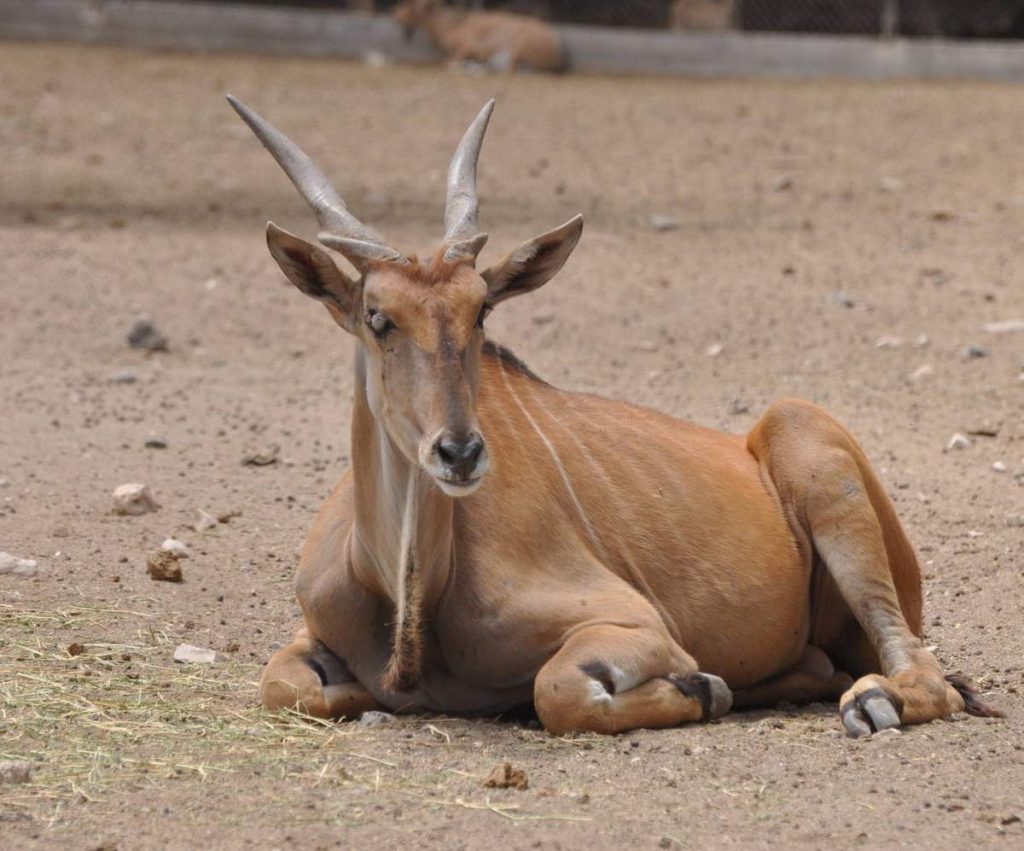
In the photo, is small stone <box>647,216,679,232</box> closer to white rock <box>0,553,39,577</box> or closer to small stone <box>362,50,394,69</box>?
small stone <box>362,50,394,69</box>

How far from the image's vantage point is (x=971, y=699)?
15.6 feet

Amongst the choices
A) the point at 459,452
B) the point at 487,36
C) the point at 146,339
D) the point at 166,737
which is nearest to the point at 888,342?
the point at 146,339

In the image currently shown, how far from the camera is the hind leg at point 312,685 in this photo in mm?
4480

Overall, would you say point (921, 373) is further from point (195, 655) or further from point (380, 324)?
point (380, 324)

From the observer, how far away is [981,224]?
1055 centimetres

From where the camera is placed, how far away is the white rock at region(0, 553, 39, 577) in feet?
18.4

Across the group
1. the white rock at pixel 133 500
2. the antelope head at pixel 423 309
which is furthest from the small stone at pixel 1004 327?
the antelope head at pixel 423 309

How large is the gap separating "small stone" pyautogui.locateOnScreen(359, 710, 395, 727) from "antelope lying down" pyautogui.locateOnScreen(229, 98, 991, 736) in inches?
2.8

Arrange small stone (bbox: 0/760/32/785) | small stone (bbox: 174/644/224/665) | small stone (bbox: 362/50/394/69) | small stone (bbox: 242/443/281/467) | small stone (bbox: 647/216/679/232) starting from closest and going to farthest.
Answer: small stone (bbox: 0/760/32/785) < small stone (bbox: 174/644/224/665) < small stone (bbox: 242/443/281/467) < small stone (bbox: 647/216/679/232) < small stone (bbox: 362/50/394/69)

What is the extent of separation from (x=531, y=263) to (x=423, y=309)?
1.42 feet

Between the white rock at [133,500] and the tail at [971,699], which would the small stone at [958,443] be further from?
the white rock at [133,500]

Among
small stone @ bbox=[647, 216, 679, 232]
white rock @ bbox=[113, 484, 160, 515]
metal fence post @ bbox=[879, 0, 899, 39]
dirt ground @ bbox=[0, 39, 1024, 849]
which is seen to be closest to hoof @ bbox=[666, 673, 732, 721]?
dirt ground @ bbox=[0, 39, 1024, 849]

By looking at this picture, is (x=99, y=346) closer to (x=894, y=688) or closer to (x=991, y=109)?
(x=894, y=688)

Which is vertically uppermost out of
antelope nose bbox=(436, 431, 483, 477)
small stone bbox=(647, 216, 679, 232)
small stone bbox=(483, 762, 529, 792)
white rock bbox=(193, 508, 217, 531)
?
antelope nose bbox=(436, 431, 483, 477)
